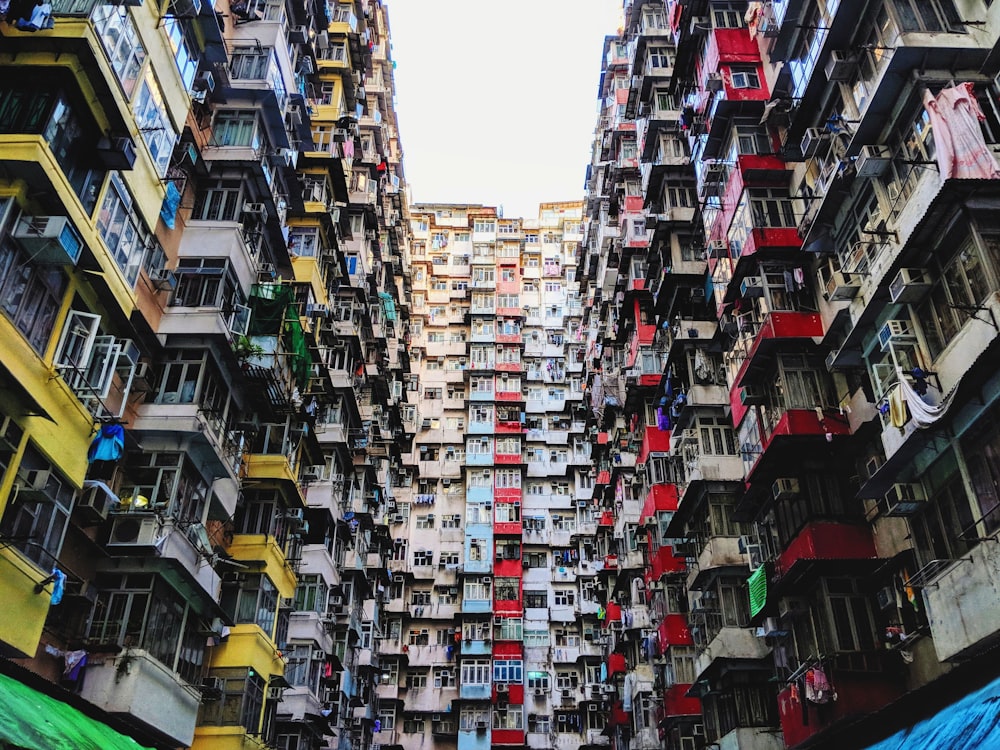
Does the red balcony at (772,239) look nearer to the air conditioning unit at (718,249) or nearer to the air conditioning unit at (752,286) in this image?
the air conditioning unit at (752,286)

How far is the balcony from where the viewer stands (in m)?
15.0

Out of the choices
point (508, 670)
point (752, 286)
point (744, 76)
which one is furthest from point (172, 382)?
point (508, 670)

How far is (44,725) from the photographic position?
10328 mm

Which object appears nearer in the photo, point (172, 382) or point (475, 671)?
point (172, 382)

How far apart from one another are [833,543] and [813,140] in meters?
10.5

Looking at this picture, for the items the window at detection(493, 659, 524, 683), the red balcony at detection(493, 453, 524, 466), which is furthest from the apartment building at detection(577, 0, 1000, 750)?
the red balcony at detection(493, 453, 524, 466)

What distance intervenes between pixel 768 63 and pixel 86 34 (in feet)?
67.3

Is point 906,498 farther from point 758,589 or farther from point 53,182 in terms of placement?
point 53,182

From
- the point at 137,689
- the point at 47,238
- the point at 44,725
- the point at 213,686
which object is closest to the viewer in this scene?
the point at 44,725

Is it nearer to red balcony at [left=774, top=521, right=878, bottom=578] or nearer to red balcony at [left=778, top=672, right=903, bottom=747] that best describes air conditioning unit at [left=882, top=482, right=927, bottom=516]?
red balcony at [left=774, top=521, right=878, bottom=578]

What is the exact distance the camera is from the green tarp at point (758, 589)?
801 inches

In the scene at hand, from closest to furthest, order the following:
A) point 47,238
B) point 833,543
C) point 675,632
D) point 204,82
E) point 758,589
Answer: point 47,238, point 833,543, point 758,589, point 204,82, point 675,632

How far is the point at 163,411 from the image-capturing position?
1822 cm

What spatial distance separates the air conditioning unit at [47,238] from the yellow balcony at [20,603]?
4865mm
